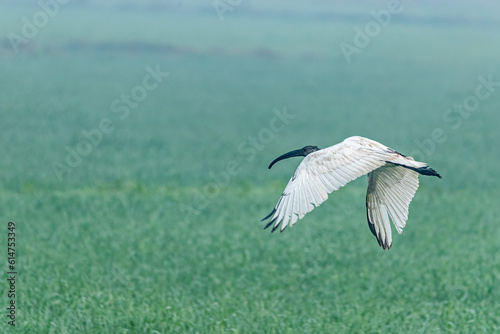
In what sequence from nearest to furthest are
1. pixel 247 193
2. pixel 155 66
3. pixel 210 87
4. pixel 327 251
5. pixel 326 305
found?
pixel 326 305
pixel 327 251
pixel 247 193
pixel 210 87
pixel 155 66

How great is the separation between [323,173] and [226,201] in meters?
9.56

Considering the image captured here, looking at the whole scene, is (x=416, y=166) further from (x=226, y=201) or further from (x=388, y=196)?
(x=226, y=201)

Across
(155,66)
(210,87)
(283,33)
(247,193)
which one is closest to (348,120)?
(210,87)

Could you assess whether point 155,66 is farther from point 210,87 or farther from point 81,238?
point 81,238

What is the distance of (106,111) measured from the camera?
100ft

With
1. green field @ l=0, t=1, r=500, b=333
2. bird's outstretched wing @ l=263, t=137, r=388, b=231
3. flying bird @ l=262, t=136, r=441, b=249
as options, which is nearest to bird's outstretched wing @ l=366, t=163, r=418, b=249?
flying bird @ l=262, t=136, r=441, b=249

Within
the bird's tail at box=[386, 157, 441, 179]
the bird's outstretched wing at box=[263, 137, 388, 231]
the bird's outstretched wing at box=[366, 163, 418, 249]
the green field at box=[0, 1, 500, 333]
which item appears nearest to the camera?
the bird's outstretched wing at box=[263, 137, 388, 231]

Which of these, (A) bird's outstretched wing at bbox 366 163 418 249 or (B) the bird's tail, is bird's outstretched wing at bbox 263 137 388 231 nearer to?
(B) the bird's tail

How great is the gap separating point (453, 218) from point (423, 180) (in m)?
3.88

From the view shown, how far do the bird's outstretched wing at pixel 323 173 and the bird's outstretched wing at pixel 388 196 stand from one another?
0.79 metres

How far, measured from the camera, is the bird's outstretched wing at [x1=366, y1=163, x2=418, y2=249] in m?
6.97

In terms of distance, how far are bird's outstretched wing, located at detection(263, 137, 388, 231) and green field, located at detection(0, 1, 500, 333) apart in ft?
7.89

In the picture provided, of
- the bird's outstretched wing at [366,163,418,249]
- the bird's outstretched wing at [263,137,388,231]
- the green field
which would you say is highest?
Result: the bird's outstretched wing at [263,137,388,231]

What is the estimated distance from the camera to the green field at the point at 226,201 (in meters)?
8.94
